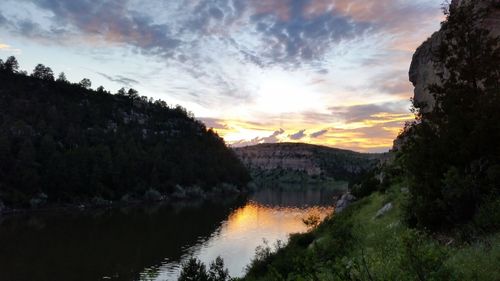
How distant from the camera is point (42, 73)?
618 feet

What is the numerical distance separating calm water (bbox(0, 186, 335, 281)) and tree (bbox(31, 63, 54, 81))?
10280 cm

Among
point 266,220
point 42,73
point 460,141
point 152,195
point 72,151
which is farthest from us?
point 42,73

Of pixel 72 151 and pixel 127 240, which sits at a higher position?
pixel 72 151

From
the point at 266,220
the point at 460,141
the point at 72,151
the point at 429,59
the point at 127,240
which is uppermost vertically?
the point at 429,59

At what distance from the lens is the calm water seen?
55.1m

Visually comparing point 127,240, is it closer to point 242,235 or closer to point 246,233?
point 242,235

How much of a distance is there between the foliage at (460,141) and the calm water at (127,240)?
2979 centimetres

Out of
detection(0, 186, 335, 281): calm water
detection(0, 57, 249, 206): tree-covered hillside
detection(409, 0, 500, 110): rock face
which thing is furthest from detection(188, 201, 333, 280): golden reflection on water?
detection(0, 57, 249, 206): tree-covered hillside

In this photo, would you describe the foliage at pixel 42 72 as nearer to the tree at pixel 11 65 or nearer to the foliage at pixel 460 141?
the tree at pixel 11 65

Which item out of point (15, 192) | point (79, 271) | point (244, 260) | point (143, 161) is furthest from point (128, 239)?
point (143, 161)

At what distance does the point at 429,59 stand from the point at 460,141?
23991 mm

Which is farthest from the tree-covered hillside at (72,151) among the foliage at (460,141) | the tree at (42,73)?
the foliage at (460,141)

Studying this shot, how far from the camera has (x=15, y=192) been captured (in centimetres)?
10819

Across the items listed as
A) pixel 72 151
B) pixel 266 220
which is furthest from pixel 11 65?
pixel 266 220
